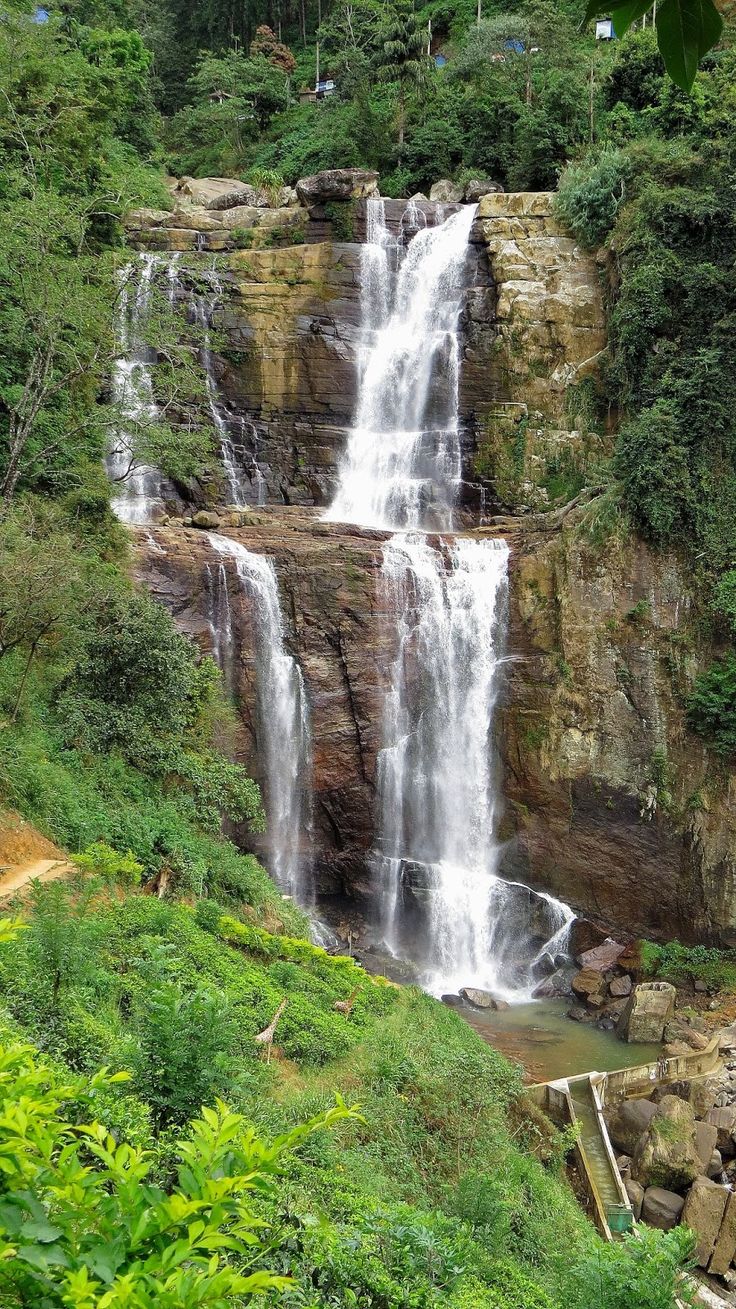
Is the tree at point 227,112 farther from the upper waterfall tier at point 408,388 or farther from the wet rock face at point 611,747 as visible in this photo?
the wet rock face at point 611,747

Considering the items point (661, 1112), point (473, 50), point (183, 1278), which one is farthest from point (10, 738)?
point (473, 50)

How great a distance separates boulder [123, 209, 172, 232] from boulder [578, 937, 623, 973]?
23167 mm

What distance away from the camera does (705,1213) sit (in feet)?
31.2

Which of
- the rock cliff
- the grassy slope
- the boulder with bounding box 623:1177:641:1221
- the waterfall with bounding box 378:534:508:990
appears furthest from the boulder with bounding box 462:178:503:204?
the boulder with bounding box 623:1177:641:1221

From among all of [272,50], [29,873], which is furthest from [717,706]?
[272,50]

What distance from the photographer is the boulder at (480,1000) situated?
15.5 metres

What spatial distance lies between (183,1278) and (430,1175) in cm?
672

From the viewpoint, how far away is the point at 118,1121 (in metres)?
4.09

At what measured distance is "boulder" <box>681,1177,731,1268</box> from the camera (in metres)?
9.42

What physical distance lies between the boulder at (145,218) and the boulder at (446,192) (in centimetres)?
835

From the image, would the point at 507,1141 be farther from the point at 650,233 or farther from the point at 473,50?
the point at 473,50

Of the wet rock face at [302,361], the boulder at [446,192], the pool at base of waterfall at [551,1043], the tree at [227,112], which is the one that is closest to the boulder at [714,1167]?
the pool at base of waterfall at [551,1043]

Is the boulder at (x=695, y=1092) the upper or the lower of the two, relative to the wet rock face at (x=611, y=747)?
lower

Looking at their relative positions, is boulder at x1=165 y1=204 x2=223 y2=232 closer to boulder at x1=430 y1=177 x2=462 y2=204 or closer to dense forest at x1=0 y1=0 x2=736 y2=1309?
dense forest at x1=0 y1=0 x2=736 y2=1309
